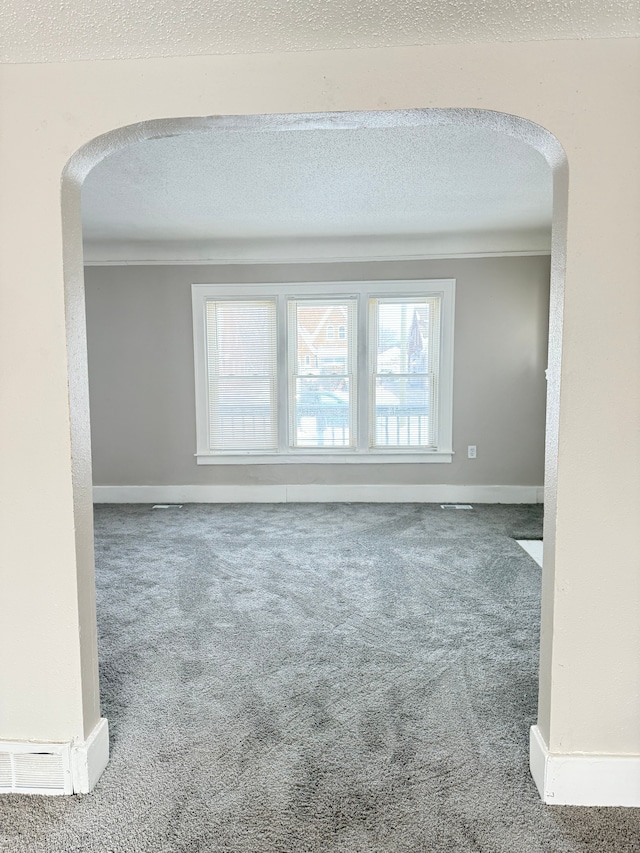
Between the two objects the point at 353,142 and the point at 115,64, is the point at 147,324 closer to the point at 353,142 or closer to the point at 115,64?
the point at 353,142

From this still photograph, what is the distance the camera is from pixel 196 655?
260cm

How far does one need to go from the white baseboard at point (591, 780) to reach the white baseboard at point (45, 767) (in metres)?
1.49

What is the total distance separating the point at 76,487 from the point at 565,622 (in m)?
1.60

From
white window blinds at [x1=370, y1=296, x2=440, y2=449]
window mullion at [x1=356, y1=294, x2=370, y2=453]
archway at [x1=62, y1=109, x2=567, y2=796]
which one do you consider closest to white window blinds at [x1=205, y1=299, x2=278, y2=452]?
window mullion at [x1=356, y1=294, x2=370, y2=453]

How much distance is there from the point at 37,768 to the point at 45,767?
0.03 meters

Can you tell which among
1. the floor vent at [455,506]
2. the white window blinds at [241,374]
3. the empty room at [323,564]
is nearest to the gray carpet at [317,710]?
the empty room at [323,564]

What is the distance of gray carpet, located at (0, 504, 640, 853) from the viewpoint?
5.24 feet

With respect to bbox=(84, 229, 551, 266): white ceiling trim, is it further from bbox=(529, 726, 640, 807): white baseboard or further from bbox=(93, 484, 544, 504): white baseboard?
bbox=(529, 726, 640, 807): white baseboard

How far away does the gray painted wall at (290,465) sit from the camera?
533cm

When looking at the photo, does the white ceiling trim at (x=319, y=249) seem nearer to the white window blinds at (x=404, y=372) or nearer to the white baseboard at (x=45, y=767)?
the white window blinds at (x=404, y=372)

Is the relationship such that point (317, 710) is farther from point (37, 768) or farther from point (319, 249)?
point (319, 249)

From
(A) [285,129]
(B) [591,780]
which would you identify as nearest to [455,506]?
(B) [591,780]

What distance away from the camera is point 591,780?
1.69m

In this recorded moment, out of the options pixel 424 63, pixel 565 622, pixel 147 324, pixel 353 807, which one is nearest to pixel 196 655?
pixel 353 807
